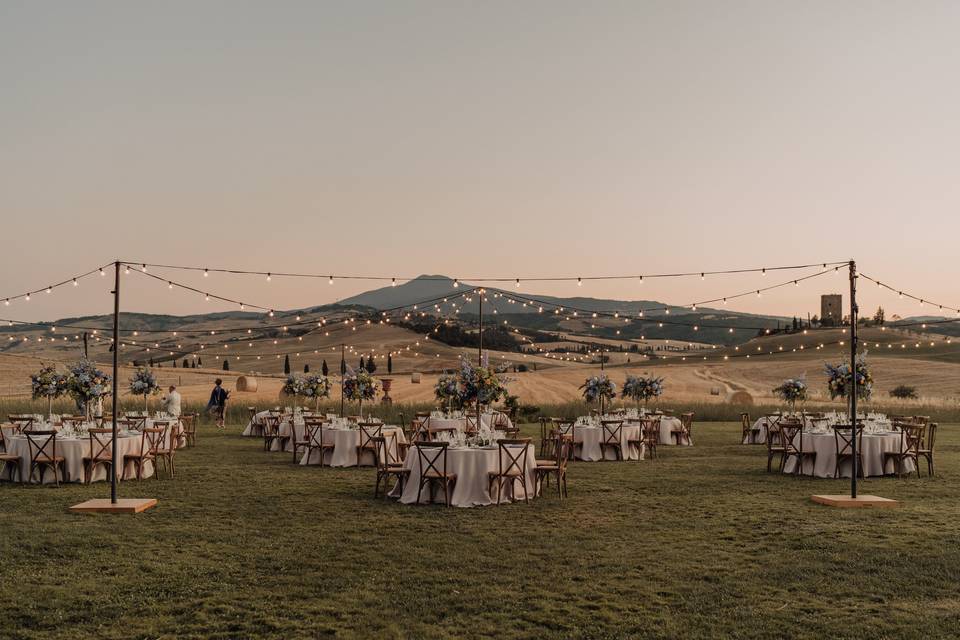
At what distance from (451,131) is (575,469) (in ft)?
42.6

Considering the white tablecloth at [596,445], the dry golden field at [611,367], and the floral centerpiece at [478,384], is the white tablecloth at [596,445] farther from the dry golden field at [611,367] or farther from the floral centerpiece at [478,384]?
the dry golden field at [611,367]

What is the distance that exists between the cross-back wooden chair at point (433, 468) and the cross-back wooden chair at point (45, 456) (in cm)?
638

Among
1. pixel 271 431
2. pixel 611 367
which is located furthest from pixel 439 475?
pixel 611 367

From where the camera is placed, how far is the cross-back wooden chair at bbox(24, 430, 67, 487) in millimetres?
14539

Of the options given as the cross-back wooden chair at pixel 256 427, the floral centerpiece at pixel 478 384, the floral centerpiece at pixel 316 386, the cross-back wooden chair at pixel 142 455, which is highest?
the floral centerpiece at pixel 478 384

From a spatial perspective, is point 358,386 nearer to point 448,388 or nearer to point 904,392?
point 448,388

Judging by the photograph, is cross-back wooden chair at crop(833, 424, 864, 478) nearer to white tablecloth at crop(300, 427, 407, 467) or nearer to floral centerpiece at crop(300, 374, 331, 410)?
white tablecloth at crop(300, 427, 407, 467)

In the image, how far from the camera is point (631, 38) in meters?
22.0

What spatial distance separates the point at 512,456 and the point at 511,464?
0.13 meters

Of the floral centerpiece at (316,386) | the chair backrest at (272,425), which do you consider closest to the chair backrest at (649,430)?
the floral centerpiece at (316,386)

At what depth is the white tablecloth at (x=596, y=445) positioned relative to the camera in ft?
64.0

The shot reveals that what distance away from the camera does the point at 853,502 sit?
1213 cm

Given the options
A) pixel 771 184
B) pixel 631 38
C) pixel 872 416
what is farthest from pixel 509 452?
pixel 771 184

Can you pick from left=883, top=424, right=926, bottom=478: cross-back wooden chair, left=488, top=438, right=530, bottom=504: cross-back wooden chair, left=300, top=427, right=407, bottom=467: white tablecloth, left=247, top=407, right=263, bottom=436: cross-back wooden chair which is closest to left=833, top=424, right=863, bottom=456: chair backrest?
left=883, top=424, right=926, bottom=478: cross-back wooden chair
